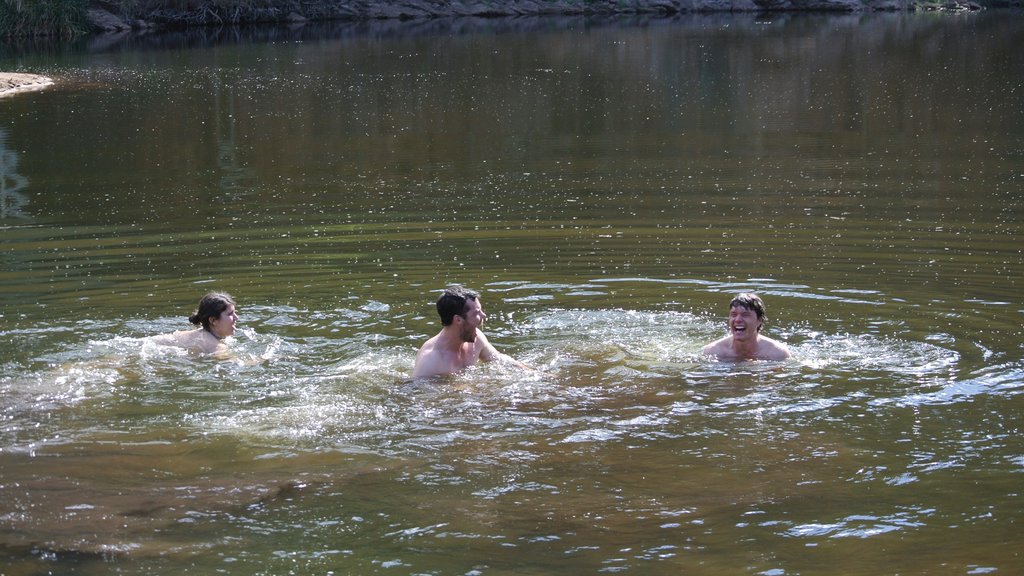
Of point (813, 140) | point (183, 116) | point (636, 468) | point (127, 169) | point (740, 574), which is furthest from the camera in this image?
point (183, 116)

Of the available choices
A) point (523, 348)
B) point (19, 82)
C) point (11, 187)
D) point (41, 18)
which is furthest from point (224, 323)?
point (41, 18)

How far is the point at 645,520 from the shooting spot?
7.45 m

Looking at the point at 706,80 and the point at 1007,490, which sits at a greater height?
the point at 706,80

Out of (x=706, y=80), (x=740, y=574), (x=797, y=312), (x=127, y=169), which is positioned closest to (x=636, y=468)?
(x=740, y=574)

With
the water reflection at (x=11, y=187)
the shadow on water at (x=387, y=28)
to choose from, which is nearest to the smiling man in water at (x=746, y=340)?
the water reflection at (x=11, y=187)

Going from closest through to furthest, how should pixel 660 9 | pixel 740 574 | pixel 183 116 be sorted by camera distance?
pixel 740 574, pixel 183 116, pixel 660 9

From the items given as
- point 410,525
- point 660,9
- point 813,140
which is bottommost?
point 410,525

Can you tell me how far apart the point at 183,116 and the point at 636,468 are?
22403mm

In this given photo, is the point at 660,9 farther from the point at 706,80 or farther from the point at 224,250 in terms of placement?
the point at 224,250

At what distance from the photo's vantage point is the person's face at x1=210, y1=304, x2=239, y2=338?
10.8 meters

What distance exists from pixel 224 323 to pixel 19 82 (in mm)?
26608

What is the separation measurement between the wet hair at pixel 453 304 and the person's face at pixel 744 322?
2.12 meters

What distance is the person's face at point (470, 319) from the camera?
10031mm

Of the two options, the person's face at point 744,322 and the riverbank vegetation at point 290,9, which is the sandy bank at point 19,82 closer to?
the riverbank vegetation at point 290,9
